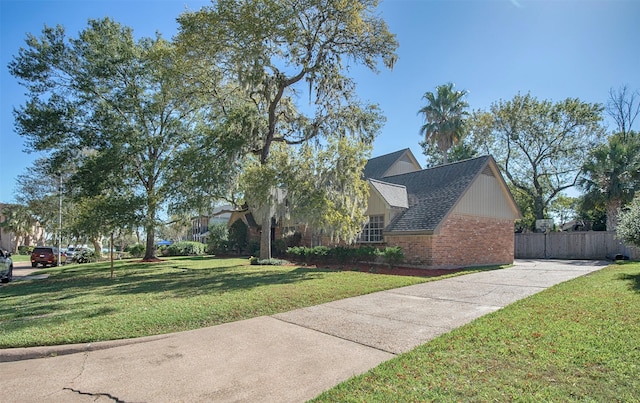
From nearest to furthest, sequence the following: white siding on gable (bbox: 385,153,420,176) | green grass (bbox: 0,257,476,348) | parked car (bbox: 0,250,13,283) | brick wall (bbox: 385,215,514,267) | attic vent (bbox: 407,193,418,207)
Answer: green grass (bbox: 0,257,476,348), parked car (bbox: 0,250,13,283), brick wall (bbox: 385,215,514,267), attic vent (bbox: 407,193,418,207), white siding on gable (bbox: 385,153,420,176)

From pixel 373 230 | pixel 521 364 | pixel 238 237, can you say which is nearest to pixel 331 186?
pixel 373 230

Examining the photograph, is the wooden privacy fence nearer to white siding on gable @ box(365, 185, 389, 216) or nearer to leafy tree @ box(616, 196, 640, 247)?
leafy tree @ box(616, 196, 640, 247)

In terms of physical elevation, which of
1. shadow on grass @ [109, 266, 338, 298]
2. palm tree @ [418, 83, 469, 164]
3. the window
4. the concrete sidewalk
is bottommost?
shadow on grass @ [109, 266, 338, 298]

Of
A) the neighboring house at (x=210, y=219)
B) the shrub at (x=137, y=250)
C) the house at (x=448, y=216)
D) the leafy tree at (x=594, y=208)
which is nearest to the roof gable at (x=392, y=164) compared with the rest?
the house at (x=448, y=216)

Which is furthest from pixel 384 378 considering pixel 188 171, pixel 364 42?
pixel 364 42

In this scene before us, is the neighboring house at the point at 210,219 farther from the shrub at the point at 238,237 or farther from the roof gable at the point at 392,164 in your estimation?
the roof gable at the point at 392,164

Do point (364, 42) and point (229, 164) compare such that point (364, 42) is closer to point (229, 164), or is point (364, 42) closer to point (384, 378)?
point (229, 164)

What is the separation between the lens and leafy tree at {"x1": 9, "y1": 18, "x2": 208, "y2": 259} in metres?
19.7

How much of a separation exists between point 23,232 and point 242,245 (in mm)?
33950

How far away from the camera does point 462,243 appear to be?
16109mm

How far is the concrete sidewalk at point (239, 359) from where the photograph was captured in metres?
3.87

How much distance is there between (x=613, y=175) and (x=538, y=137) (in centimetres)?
817

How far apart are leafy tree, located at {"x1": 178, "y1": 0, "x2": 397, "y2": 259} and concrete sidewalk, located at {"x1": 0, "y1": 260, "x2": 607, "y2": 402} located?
9.22 meters

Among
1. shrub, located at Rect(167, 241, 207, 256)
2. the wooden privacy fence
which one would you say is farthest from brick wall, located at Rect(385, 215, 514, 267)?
shrub, located at Rect(167, 241, 207, 256)
